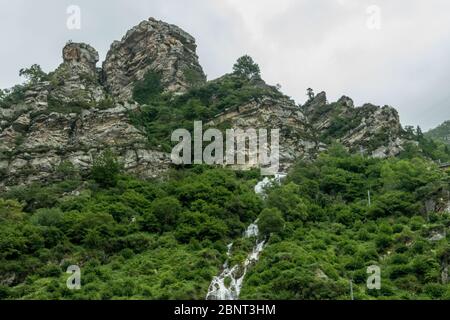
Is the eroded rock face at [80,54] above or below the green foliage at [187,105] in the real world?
above

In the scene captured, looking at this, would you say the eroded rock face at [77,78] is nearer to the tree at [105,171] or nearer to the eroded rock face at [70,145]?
the eroded rock face at [70,145]

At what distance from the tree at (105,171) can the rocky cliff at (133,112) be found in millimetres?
2671

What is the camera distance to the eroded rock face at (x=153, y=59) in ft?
372

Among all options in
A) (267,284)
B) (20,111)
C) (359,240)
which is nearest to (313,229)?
(359,240)

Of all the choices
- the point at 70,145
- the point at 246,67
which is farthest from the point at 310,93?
the point at 70,145

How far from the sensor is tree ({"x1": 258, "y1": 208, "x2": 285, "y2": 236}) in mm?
59688

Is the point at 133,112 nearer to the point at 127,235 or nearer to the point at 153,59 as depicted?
the point at 153,59

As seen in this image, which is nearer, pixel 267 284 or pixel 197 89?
pixel 267 284

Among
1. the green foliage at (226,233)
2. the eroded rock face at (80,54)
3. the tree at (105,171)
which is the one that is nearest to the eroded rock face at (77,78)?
the eroded rock face at (80,54)

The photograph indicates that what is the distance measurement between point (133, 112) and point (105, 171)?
20412 millimetres

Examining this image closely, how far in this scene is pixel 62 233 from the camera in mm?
58406

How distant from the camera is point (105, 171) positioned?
7306cm
